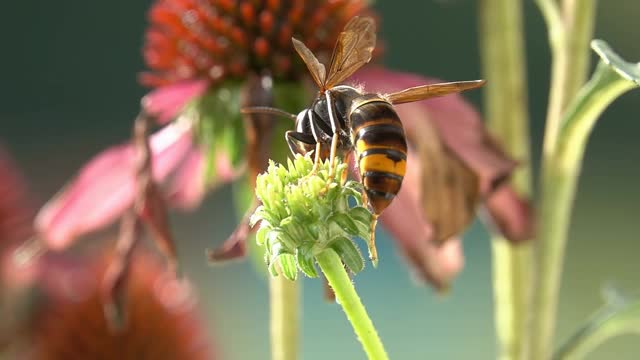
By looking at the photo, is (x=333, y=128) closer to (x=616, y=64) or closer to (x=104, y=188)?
(x=616, y=64)

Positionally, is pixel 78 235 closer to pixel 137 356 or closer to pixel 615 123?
pixel 137 356

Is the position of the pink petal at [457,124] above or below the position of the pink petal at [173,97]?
below

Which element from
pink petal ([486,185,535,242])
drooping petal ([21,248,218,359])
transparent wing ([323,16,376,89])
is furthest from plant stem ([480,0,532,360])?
drooping petal ([21,248,218,359])

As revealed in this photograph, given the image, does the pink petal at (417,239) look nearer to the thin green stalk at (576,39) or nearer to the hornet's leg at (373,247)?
the thin green stalk at (576,39)

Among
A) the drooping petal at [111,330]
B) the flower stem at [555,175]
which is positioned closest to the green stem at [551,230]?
the flower stem at [555,175]

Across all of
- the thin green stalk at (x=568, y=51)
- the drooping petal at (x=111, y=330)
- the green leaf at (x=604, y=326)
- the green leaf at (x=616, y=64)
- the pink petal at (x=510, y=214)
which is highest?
the green leaf at (x=616, y=64)

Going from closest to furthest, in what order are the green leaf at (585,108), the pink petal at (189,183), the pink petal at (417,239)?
the green leaf at (585,108)
the pink petal at (417,239)
the pink petal at (189,183)

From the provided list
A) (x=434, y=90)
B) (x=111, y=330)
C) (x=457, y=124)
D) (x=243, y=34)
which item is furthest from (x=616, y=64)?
(x=111, y=330)
